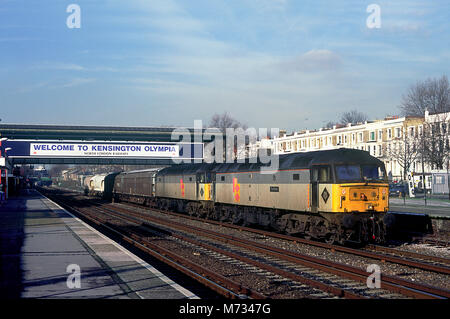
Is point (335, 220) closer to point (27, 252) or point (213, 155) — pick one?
point (27, 252)

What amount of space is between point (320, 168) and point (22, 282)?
1121cm

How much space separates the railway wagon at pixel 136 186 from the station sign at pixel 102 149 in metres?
5.88

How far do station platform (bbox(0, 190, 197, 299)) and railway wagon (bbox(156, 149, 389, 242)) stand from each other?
7391 millimetres

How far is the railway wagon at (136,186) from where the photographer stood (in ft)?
149

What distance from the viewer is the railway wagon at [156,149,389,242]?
1786 centimetres

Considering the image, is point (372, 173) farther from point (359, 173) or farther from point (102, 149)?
point (102, 149)

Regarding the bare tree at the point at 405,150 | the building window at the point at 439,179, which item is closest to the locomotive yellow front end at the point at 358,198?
the building window at the point at 439,179

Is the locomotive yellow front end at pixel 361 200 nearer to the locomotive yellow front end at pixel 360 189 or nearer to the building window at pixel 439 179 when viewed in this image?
the locomotive yellow front end at pixel 360 189

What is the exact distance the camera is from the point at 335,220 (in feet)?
59.0

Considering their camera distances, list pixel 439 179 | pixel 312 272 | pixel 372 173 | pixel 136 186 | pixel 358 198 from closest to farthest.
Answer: pixel 312 272
pixel 358 198
pixel 372 173
pixel 439 179
pixel 136 186

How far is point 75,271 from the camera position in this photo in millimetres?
→ 13000

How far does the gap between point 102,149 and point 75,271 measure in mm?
55000

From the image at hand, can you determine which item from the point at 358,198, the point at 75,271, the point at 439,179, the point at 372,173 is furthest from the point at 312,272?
the point at 439,179
